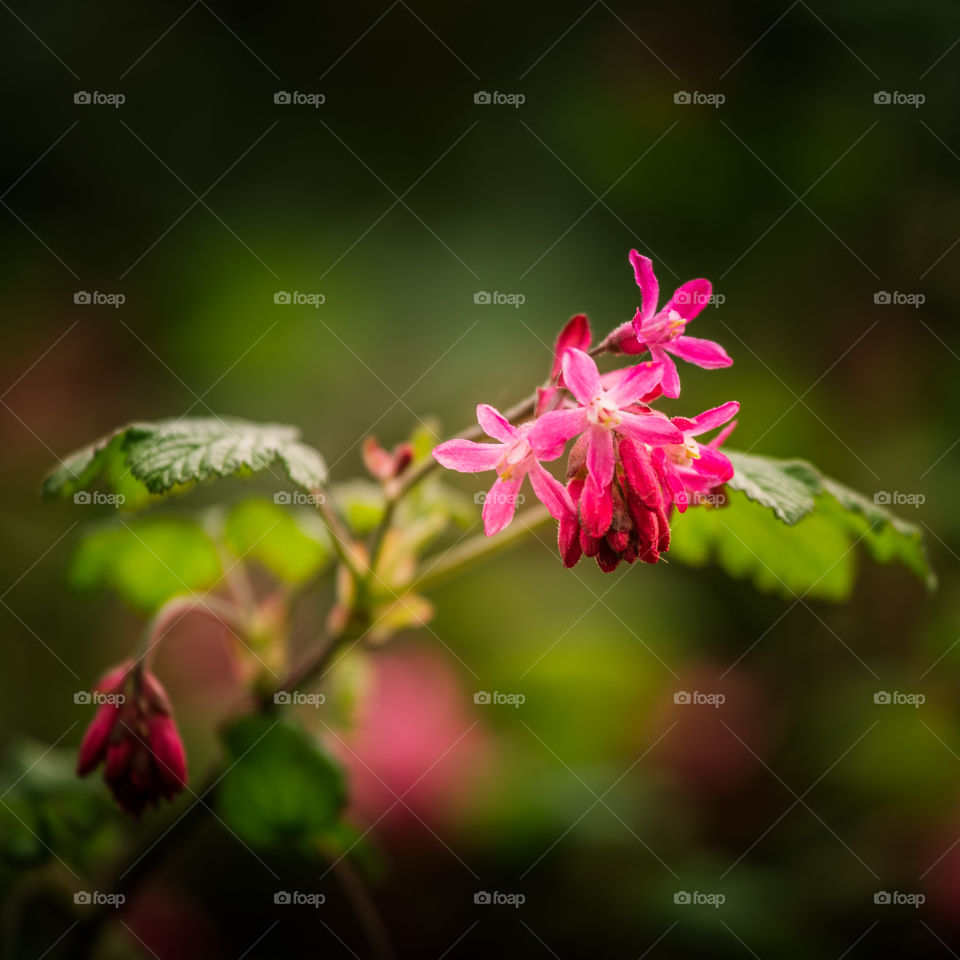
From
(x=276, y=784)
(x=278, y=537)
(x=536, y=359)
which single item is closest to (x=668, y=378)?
(x=276, y=784)

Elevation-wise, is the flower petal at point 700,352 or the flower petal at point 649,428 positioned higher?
the flower petal at point 700,352

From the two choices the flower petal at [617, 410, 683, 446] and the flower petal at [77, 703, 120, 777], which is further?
the flower petal at [77, 703, 120, 777]

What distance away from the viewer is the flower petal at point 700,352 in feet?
3.93

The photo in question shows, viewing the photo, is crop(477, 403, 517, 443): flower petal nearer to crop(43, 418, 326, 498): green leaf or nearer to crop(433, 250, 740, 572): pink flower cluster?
crop(433, 250, 740, 572): pink flower cluster

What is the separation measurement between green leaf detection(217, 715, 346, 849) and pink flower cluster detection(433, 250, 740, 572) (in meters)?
0.59

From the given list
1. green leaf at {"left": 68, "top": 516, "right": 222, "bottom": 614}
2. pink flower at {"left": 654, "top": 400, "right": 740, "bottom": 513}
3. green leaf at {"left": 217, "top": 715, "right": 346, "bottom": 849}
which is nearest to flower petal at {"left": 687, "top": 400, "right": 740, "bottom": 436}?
pink flower at {"left": 654, "top": 400, "right": 740, "bottom": 513}

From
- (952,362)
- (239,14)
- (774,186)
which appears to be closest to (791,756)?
(952,362)

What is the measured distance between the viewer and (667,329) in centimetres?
117

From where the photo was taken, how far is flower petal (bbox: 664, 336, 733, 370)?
1.20 metres

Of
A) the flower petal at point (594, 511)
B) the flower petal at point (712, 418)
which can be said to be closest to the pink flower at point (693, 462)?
the flower petal at point (712, 418)

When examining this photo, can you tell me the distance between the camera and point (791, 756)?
2.57 metres

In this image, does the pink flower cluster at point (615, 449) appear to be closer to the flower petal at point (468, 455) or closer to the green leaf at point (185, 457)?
the flower petal at point (468, 455)

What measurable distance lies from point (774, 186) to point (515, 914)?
2.54 metres

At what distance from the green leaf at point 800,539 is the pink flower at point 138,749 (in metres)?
0.92
